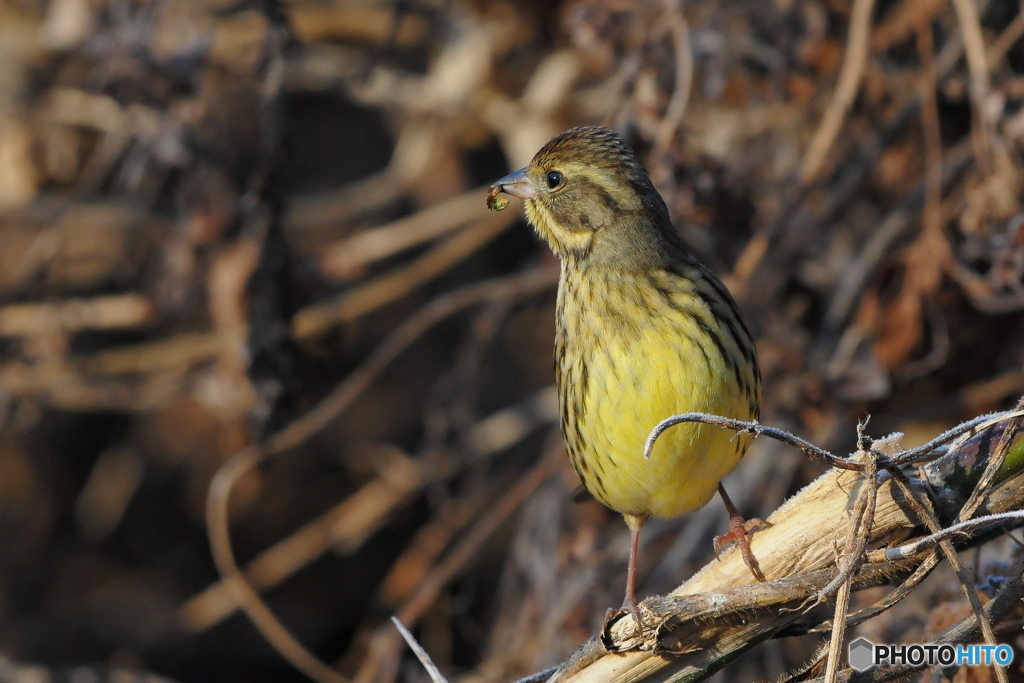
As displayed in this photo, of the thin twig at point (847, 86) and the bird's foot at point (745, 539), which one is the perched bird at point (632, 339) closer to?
the bird's foot at point (745, 539)

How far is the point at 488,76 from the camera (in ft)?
16.1

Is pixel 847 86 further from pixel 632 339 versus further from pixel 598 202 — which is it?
pixel 632 339

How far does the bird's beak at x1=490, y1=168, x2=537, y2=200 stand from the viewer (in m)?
2.96

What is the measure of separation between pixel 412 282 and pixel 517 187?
1.93 metres

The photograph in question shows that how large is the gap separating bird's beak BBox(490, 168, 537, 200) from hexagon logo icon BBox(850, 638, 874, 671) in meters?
1.38

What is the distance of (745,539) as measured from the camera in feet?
7.35

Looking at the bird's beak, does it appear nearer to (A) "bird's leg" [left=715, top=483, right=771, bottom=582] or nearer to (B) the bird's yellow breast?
(B) the bird's yellow breast

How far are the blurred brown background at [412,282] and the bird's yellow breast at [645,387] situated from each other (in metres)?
0.65

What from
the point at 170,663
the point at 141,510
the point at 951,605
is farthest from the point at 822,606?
the point at 141,510

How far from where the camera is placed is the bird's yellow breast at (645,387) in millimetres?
2543

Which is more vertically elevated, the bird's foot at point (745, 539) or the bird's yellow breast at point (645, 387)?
the bird's yellow breast at point (645, 387)

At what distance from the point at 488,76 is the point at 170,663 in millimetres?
3179

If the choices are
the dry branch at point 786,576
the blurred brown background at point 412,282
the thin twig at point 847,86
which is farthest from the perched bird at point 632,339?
the thin twig at point 847,86

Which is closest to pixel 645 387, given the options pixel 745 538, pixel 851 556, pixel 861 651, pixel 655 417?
pixel 655 417
